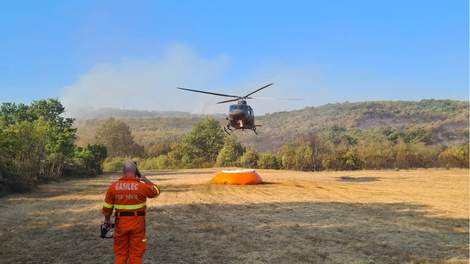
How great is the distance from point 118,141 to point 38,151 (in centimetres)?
6430

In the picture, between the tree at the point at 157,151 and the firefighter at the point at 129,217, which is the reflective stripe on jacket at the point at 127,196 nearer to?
the firefighter at the point at 129,217

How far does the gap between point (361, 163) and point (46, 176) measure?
33.0 metres

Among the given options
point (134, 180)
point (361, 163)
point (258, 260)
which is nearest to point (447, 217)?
point (258, 260)

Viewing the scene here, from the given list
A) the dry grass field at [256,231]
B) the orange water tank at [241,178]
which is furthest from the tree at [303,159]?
the dry grass field at [256,231]

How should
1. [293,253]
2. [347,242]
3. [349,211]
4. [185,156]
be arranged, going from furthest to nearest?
[185,156]
[349,211]
[347,242]
[293,253]

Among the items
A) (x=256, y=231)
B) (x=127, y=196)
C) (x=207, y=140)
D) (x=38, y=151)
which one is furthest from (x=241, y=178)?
(x=207, y=140)

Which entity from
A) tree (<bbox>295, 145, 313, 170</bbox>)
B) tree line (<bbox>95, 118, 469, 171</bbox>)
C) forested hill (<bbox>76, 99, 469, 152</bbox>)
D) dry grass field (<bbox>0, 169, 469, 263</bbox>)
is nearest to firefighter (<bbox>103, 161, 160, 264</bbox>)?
dry grass field (<bbox>0, 169, 469, 263</bbox>)

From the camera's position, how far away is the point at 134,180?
4953mm

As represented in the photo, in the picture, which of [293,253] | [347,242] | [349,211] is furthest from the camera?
[349,211]

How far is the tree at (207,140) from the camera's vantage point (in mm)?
58531

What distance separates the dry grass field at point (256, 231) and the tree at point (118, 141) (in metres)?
66.2

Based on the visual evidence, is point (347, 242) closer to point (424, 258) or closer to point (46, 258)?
point (424, 258)

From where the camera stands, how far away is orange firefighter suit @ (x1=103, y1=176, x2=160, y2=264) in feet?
15.4

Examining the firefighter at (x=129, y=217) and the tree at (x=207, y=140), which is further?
the tree at (x=207, y=140)
